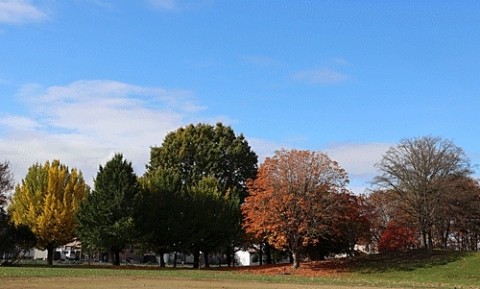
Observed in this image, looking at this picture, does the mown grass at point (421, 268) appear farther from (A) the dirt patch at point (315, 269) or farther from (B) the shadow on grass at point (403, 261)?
(A) the dirt patch at point (315, 269)

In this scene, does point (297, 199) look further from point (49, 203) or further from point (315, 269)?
point (49, 203)

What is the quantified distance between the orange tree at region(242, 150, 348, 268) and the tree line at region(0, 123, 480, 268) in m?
0.10

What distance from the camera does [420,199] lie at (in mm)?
61938

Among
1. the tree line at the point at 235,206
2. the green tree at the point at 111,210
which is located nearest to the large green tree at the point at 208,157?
the tree line at the point at 235,206

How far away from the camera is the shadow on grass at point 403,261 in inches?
2178

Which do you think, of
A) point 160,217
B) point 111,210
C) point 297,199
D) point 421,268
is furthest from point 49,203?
point 421,268

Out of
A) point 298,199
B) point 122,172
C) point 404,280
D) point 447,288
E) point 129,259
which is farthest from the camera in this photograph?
point 129,259

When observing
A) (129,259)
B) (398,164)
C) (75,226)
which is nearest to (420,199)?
(398,164)

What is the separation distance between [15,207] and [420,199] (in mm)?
45275

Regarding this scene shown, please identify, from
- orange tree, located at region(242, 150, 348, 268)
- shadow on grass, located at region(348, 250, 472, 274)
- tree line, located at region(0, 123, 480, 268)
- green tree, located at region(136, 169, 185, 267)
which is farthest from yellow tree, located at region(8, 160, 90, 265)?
shadow on grass, located at region(348, 250, 472, 274)

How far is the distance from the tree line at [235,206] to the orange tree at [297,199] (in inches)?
3.8

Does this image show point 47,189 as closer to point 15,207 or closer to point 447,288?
point 15,207

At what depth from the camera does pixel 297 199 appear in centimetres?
5925

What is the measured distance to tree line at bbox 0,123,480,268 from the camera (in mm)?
59938
